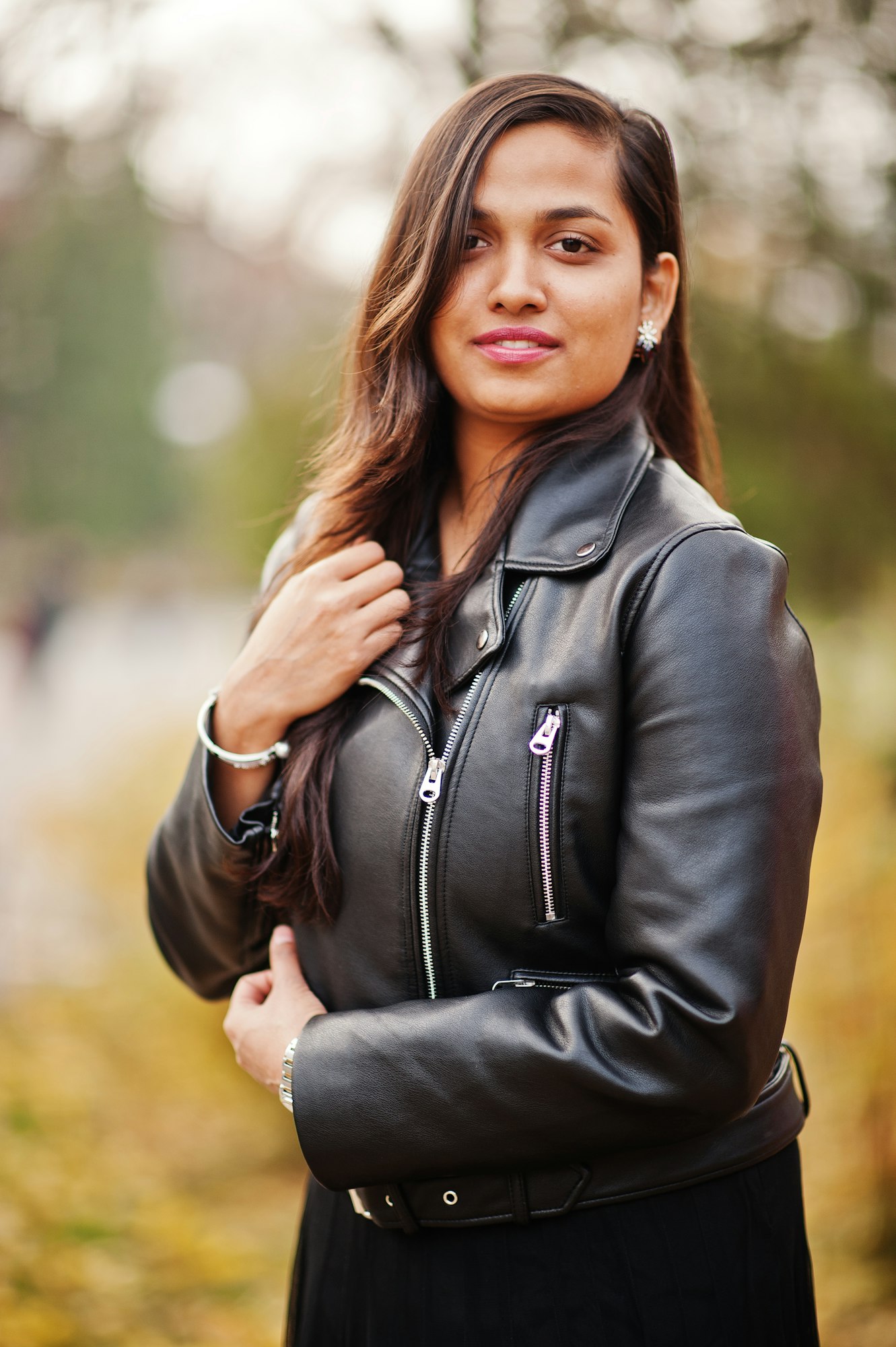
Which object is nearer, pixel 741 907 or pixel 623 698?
pixel 741 907

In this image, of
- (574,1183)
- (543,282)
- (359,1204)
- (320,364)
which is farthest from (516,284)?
(320,364)

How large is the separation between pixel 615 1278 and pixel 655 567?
84cm

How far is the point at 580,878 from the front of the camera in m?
1.21

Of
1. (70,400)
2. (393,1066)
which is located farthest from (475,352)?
(70,400)

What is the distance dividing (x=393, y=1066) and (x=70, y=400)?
18.1ft

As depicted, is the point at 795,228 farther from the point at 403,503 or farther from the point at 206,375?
the point at 206,375

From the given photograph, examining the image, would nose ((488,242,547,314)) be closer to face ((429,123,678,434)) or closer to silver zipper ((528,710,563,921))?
face ((429,123,678,434))

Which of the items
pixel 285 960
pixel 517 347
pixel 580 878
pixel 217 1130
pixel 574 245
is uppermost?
pixel 574 245

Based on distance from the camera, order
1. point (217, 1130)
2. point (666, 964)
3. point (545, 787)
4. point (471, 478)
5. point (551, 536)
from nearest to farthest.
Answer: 1. point (666, 964)
2. point (545, 787)
3. point (551, 536)
4. point (471, 478)
5. point (217, 1130)

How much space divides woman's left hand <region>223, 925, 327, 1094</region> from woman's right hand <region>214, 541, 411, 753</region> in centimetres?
30

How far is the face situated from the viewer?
1.35 metres

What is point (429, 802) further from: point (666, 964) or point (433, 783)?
point (666, 964)

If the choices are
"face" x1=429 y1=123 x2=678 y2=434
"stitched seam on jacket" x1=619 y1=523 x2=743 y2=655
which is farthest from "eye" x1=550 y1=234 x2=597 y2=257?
"stitched seam on jacket" x1=619 y1=523 x2=743 y2=655

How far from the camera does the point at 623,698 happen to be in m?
1.20
